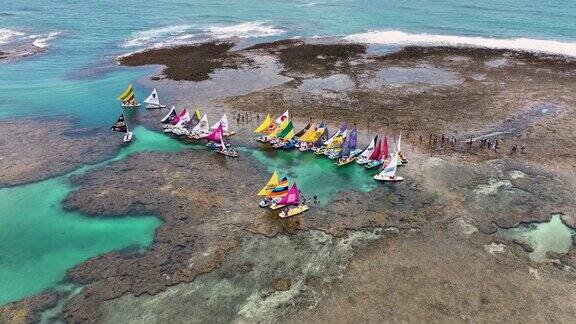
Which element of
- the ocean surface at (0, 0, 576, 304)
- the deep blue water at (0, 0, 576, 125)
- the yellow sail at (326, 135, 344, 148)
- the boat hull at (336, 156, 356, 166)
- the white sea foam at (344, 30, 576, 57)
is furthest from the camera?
the white sea foam at (344, 30, 576, 57)

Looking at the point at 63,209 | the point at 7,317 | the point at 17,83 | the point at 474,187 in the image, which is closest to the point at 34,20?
the point at 17,83

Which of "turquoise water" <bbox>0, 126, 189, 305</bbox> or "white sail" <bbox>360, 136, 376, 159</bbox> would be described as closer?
"turquoise water" <bbox>0, 126, 189, 305</bbox>

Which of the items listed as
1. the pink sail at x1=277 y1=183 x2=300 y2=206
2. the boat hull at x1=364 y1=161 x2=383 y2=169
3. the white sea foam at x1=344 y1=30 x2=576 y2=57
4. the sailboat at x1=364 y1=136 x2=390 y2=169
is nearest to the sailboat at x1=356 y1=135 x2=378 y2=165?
the boat hull at x1=364 y1=161 x2=383 y2=169

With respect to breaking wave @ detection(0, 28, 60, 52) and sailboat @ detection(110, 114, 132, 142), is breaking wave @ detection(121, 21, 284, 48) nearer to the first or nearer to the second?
breaking wave @ detection(0, 28, 60, 52)

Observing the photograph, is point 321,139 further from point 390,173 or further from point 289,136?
point 390,173

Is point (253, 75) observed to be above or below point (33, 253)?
above

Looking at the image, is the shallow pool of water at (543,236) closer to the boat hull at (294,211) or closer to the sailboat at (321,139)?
the boat hull at (294,211)

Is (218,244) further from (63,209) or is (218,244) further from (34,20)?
(34,20)

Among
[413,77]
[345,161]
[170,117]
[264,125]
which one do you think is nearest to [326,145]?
[345,161]
